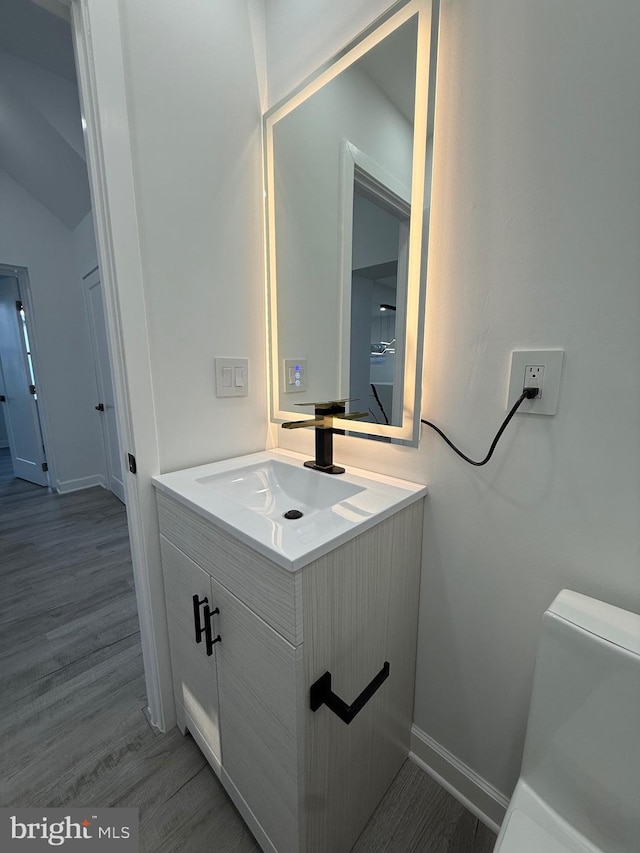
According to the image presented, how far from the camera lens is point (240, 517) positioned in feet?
2.64

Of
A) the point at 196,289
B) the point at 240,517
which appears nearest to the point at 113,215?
the point at 196,289

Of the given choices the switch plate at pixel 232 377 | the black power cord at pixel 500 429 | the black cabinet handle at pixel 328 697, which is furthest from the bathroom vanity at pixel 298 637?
the switch plate at pixel 232 377

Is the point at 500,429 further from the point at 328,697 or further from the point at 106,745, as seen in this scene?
the point at 106,745

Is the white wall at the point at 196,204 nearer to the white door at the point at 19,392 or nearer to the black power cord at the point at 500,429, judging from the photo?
the black power cord at the point at 500,429

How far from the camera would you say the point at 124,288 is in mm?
994

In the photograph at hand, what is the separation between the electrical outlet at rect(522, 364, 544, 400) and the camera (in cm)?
77

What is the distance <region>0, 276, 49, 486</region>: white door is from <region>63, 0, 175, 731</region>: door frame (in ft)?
10.5

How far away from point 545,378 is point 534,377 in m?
0.02

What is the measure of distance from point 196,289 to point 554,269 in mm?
979

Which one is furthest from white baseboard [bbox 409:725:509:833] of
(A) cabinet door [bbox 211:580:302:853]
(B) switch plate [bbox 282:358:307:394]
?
(B) switch plate [bbox 282:358:307:394]

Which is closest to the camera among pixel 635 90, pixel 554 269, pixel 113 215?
pixel 635 90

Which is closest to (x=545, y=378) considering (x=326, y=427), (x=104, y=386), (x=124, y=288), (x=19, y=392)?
(x=326, y=427)

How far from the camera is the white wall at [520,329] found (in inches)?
26.2

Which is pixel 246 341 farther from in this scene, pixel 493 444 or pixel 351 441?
pixel 493 444
